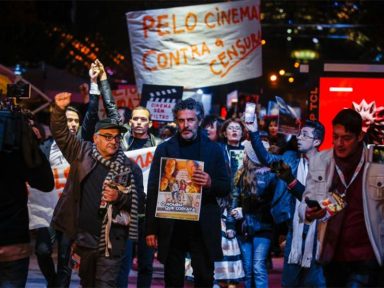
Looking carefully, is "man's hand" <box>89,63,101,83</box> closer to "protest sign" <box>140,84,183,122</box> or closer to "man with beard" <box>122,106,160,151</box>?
"man with beard" <box>122,106,160,151</box>

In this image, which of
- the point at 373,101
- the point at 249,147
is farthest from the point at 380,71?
the point at 249,147

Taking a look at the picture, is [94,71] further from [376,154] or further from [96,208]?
[376,154]

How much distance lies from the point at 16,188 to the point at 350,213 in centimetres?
257

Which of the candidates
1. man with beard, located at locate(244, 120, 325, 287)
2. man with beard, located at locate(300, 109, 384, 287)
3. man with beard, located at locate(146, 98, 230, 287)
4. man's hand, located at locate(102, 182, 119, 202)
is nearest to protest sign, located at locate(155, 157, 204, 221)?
man with beard, located at locate(146, 98, 230, 287)

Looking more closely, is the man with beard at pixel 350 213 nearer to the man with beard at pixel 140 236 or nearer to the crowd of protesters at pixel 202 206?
the crowd of protesters at pixel 202 206

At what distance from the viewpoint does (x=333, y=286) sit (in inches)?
277

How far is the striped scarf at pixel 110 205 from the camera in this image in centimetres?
788

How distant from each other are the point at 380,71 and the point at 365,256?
4602 millimetres

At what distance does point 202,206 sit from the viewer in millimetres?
8336

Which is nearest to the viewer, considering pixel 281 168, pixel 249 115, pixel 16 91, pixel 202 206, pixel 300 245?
pixel 281 168

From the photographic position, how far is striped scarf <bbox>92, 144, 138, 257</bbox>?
7.88 m

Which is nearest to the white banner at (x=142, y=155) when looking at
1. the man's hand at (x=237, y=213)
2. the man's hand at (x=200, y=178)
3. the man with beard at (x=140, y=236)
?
the man with beard at (x=140, y=236)

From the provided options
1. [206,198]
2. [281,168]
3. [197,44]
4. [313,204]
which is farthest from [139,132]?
[197,44]

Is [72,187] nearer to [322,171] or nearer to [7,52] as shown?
[322,171]
